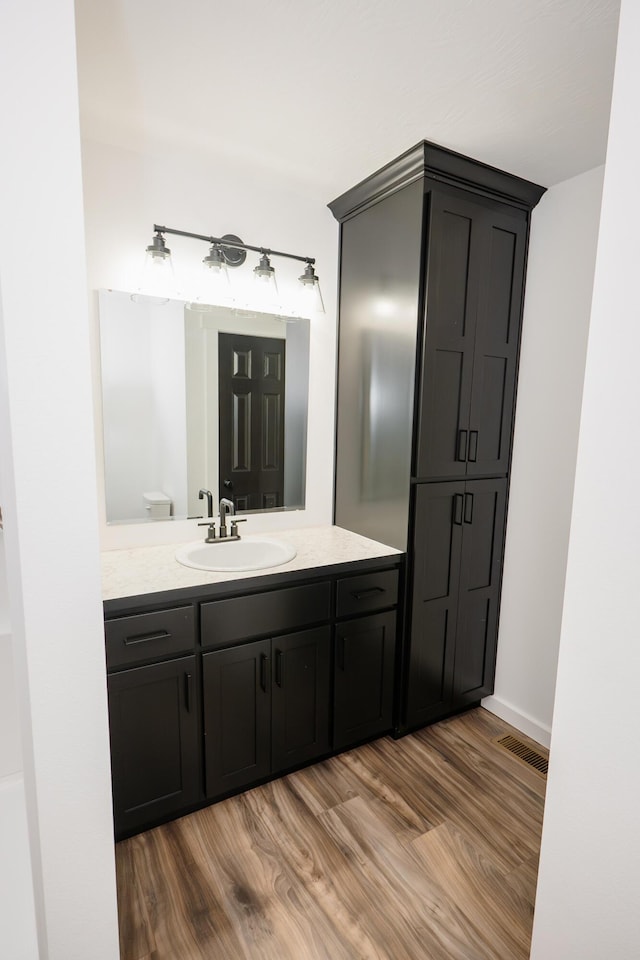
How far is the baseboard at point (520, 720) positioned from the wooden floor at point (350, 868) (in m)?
0.24

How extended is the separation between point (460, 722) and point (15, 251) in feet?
8.73

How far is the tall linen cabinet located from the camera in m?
2.09

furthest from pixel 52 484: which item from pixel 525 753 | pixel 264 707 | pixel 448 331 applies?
pixel 525 753

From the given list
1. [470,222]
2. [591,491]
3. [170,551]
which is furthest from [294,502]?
[591,491]

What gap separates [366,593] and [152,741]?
993mm

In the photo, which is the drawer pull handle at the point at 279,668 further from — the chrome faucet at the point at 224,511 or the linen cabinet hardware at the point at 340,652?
the chrome faucet at the point at 224,511

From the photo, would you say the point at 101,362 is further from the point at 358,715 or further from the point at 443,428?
Answer: the point at 358,715

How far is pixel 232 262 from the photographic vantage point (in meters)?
2.25

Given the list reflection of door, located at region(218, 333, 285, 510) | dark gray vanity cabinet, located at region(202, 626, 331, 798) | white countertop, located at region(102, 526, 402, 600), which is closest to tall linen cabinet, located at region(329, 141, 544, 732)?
white countertop, located at region(102, 526, 402, 600)

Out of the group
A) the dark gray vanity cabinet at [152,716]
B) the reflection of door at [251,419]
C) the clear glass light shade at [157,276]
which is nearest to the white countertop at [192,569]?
the dark gray vanity cabinet at [152,716]

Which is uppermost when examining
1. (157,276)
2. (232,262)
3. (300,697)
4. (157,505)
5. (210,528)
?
(232,262)

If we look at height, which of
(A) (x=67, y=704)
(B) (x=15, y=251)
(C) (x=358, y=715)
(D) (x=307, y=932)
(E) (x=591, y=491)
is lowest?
(D) (x=307, y=932)

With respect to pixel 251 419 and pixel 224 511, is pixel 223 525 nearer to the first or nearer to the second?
pixel 224 511

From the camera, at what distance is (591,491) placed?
963mm
